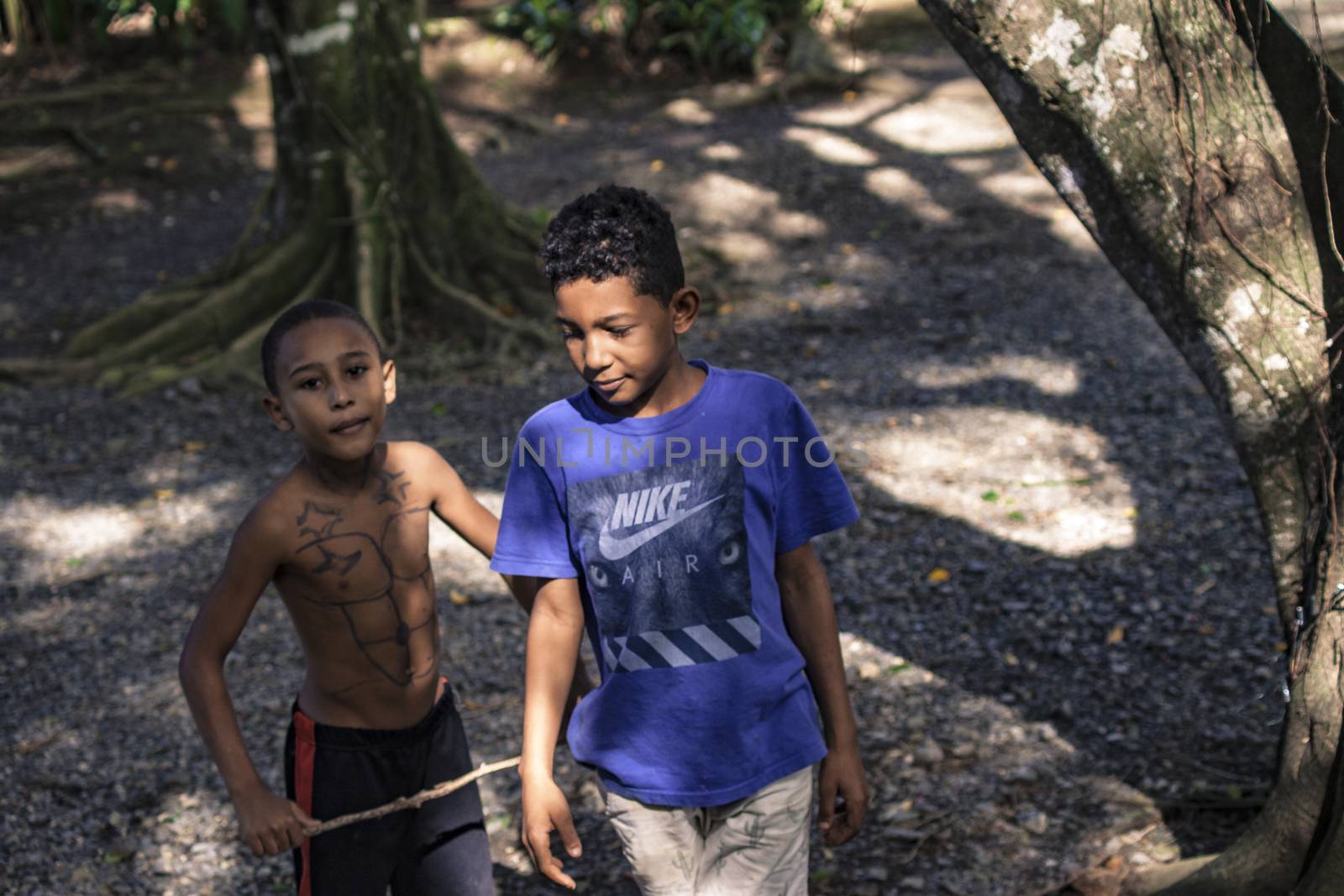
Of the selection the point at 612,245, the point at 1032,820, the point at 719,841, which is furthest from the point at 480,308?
the point at 719,841

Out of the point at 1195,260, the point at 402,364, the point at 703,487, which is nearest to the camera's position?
the point at 703,487

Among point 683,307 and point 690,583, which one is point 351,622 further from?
point 683,307

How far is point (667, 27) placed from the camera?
41.9ft

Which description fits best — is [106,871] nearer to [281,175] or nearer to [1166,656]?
[1166,656]

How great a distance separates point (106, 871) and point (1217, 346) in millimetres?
3026

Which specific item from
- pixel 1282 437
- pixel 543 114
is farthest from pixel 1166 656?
pixel 543 114

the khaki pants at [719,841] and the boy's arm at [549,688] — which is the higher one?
the boy's arm at [549,688]

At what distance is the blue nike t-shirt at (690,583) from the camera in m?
2.17

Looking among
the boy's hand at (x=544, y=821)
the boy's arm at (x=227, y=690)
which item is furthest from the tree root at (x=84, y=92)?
the boy's hand at (x=544, y=821)

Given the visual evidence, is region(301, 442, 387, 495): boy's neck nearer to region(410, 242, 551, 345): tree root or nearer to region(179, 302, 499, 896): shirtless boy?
region(179, 302, 499, 896): shirtless boy

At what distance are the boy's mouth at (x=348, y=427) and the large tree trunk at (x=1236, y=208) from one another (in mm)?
1325

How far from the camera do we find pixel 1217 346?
8.11 feet

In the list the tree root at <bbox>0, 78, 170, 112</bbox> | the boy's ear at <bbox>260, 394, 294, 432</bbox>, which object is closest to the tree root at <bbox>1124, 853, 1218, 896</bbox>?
the boy's ear at <bbox>260, 394, 294, 432</bbox>

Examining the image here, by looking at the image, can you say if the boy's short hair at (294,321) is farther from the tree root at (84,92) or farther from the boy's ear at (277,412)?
the tree root at (84,92)
